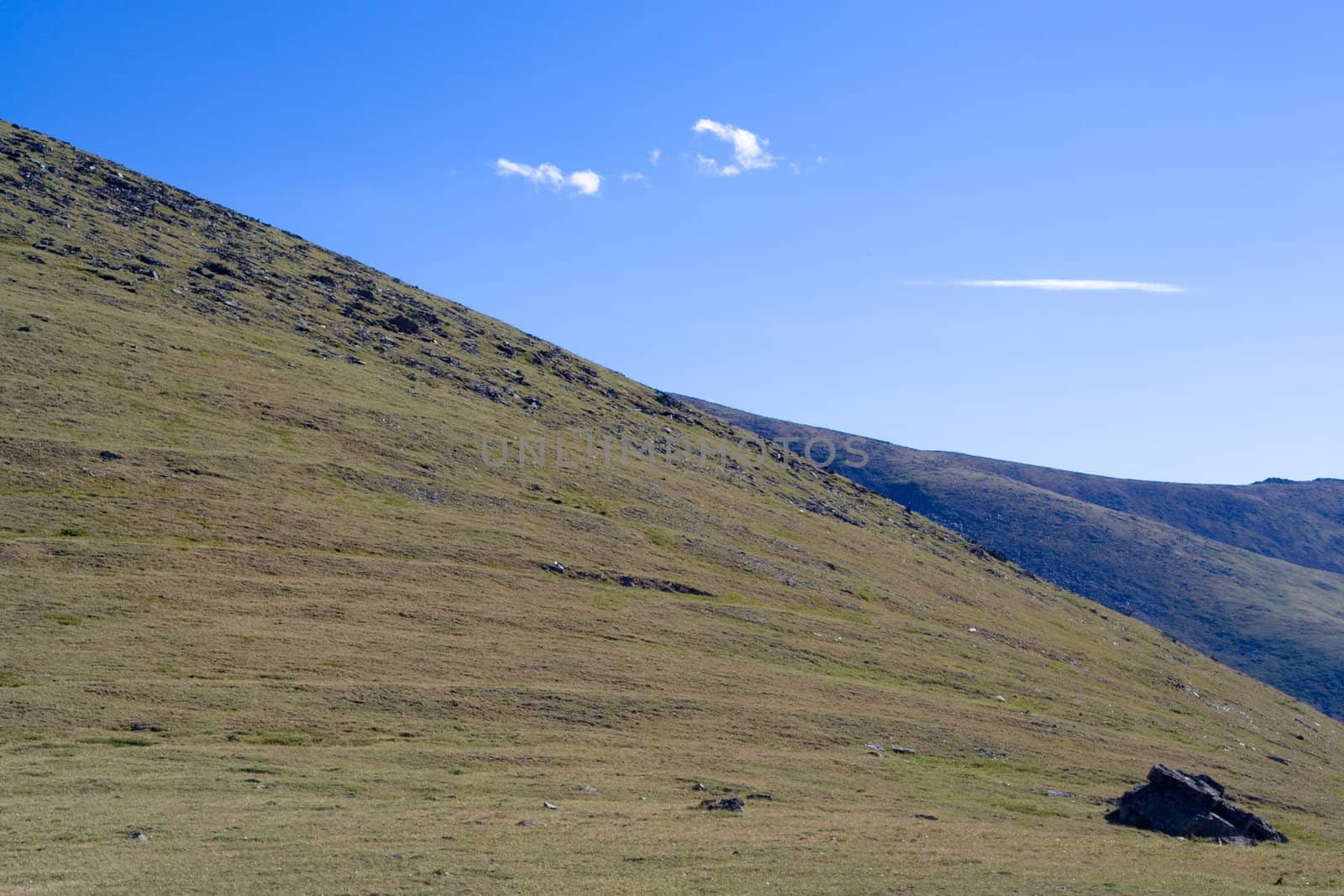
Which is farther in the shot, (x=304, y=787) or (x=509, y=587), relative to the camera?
(x=509, y=587)

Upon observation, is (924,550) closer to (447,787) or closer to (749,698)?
(749,698)

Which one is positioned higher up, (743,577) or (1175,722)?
(743,577)

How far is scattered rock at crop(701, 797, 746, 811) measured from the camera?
38281 mm

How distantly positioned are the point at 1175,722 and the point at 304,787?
73.2m

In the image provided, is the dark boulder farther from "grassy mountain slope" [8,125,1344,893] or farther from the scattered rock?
the scattered rock

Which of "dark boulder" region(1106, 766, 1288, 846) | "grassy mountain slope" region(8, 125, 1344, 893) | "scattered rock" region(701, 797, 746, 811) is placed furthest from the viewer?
"dark boulder" region(1106, 766, 1288, 846)

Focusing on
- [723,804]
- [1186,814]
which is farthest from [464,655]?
[1186,814]

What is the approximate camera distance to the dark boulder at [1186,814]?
44.2 metres

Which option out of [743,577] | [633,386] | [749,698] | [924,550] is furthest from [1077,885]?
[633,386]

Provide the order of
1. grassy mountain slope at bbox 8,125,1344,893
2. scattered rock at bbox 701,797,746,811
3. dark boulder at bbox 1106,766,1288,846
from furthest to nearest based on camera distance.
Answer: dark boulder at bbox 1106,766,1288,846 → scattered rock at bbox 701,797,746,811 → grassy mountain slope at bbox 8,125,1344,893

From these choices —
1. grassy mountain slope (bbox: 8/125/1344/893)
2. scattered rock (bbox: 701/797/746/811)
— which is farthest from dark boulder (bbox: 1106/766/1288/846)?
scattered rock (bbox: 701/797/746/811)

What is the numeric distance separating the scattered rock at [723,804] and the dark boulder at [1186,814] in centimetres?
1980

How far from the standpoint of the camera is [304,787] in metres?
35.9

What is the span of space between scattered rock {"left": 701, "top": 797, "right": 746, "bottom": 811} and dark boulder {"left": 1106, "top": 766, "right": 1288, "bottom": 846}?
→ 65.0ft
